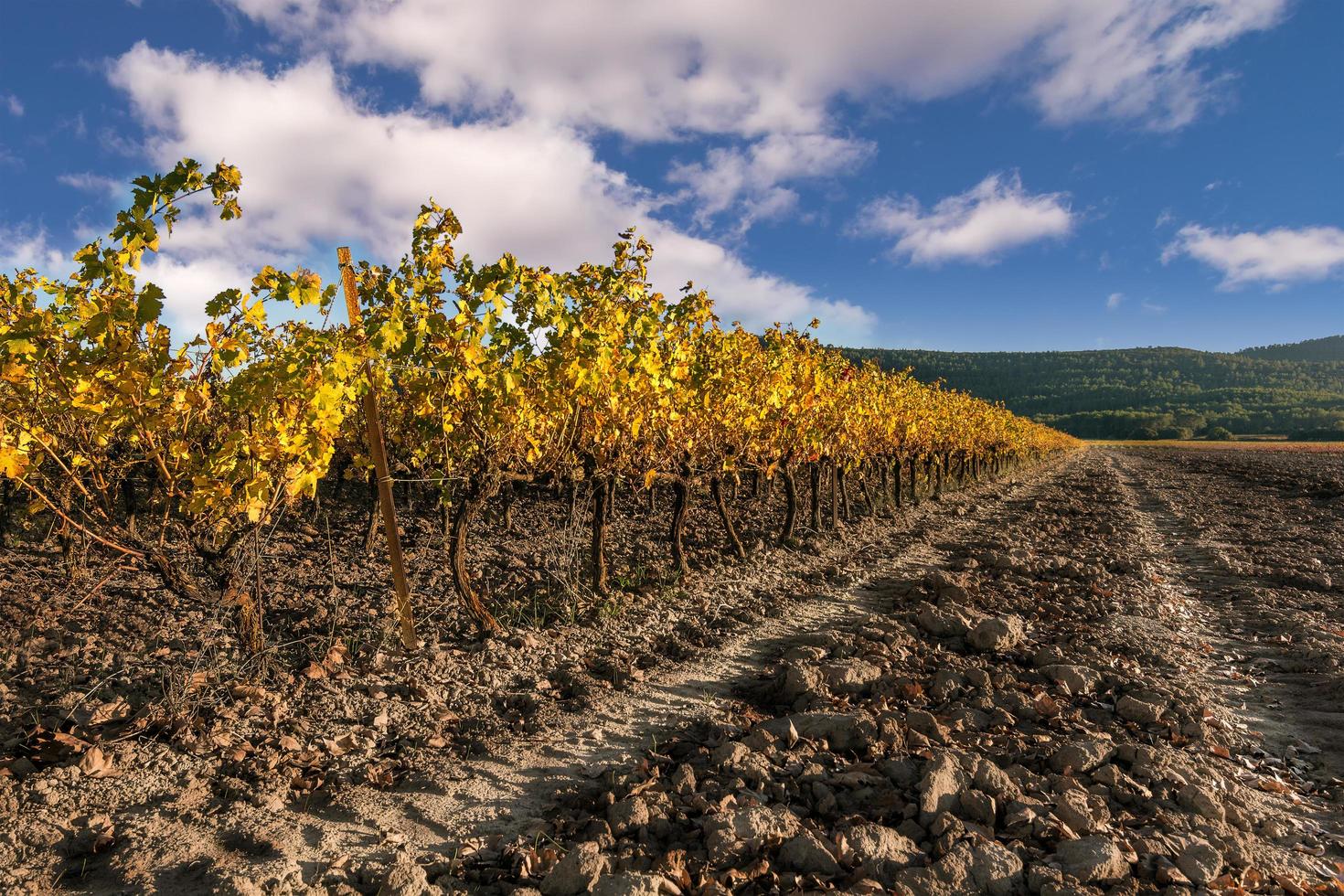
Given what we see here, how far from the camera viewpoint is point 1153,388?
474ft

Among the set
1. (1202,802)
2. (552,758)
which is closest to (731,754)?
(552,758)

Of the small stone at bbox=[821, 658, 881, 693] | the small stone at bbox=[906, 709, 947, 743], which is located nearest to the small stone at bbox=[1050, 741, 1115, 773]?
the small stone at bbox=[906, 709, 947, 743]

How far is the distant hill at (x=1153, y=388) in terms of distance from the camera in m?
111

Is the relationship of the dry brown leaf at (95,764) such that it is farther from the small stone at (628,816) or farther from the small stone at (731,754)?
the small stone at (731,754)

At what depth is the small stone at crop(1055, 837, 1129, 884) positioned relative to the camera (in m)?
2.61

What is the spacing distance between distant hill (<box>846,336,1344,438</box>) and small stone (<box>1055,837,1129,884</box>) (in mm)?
98902

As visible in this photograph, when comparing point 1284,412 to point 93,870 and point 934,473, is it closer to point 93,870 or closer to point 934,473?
point 934,473

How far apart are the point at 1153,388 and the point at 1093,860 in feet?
580

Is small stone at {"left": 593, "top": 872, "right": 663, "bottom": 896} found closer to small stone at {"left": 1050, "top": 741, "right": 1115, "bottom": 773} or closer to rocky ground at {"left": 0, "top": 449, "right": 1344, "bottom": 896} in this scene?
rocky ground at {"left": 0, "top": 449, "right": 1344, "bottom": 896}

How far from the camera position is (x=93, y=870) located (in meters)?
2.91

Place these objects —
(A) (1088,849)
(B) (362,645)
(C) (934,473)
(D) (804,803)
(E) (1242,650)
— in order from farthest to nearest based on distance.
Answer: (C) (934,473) < (E) (1242,650) < (B) (362,645) < (D) (804,803) < (A) (1088,849)

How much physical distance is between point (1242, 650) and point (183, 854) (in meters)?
8.04

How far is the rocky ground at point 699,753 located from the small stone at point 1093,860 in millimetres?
13

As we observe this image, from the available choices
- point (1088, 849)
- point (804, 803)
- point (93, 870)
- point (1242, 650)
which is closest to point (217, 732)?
point (93, 870)
